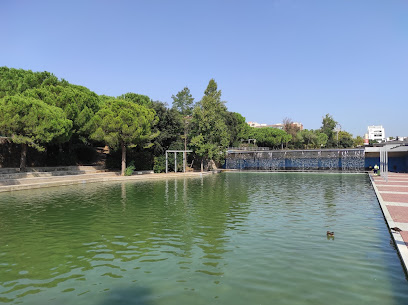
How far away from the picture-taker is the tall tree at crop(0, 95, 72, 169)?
25.3m

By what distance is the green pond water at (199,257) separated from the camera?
18.7 ft

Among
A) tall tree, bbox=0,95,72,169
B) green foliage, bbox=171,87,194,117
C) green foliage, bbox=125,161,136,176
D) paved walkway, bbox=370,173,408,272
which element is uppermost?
green foliage, bbox=171,87,194,117

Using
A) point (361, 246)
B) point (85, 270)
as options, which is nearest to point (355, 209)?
point (361, 246)

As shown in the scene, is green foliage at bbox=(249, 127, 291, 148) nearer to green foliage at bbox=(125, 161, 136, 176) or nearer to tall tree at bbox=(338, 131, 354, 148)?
tall tree at bbox=(338, 131, 354, 148)

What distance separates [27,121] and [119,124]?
9367 mm

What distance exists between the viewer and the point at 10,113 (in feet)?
83.4

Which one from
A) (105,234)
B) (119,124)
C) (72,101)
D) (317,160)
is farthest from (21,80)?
(317,160)

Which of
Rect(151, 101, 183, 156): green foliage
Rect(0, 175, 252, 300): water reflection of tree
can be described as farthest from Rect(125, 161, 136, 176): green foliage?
Rect(0, 175, 252, 300): water reflection of tree

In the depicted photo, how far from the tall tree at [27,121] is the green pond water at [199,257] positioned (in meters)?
14.3

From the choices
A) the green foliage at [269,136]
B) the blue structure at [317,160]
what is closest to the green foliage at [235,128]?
the green foliage at [269,136]

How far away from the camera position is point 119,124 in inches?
1312

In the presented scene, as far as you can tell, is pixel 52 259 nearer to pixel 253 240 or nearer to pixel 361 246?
pixel 253 240

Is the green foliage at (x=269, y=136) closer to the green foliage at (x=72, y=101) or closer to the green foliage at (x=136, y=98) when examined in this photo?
the green foliage at (x=136, y=98)

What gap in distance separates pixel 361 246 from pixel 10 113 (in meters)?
27.5
